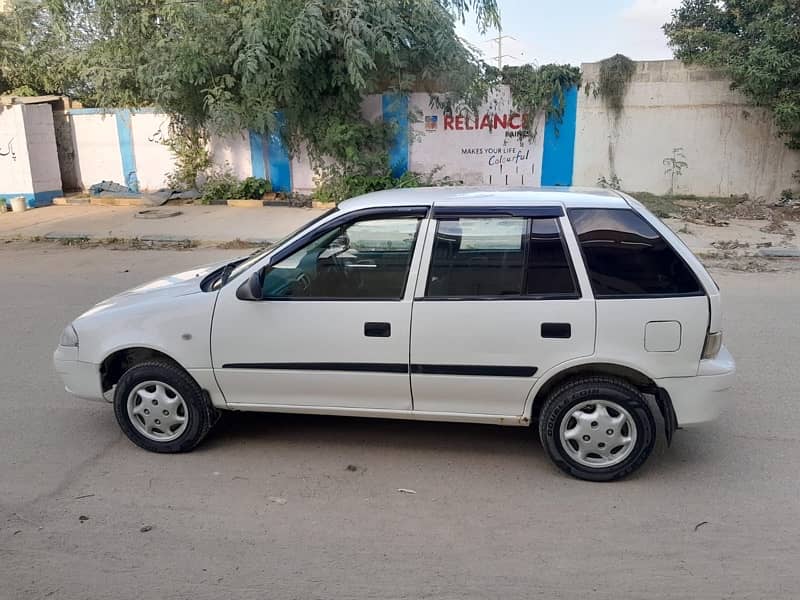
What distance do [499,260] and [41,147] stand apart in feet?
55.2

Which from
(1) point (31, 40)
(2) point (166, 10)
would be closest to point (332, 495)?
(2) point (166, 10)

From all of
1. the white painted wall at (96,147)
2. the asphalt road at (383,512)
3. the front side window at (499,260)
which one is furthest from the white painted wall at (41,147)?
the front side window at (499,260)

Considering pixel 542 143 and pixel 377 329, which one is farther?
pixel 542 143

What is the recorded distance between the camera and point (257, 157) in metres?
16.8

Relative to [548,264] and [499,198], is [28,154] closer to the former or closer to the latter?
[499,198]

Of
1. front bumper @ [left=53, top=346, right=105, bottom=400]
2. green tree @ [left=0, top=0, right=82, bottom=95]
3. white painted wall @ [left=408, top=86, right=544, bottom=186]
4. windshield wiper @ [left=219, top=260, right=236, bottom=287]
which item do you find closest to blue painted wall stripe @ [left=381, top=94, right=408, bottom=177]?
white painted wall @ [left=408, top=86, right=544, bottom=186]

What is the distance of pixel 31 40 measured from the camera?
54.4 feet

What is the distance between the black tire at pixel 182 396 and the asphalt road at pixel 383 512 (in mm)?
91

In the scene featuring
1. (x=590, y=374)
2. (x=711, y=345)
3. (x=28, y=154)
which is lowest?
(x=590, y=374)

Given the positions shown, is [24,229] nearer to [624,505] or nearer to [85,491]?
[85,491]

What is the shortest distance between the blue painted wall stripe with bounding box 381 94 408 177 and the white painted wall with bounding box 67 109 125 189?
24.3 feet

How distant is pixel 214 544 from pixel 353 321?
1358 mm

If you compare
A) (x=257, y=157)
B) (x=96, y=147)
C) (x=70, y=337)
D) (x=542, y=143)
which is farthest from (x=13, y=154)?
(x=70, y=337)

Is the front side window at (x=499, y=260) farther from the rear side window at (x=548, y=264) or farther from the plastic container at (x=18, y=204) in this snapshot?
the plastic container at (x=18, y=204)
